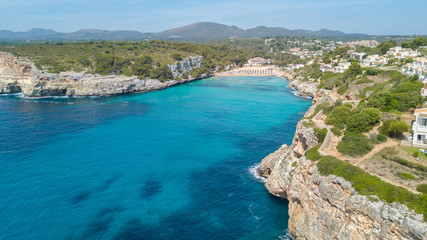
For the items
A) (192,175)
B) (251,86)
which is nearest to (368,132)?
(192,175)

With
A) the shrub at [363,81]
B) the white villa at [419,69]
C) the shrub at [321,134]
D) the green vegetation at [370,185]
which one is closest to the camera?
the green vegetation at [370,185]

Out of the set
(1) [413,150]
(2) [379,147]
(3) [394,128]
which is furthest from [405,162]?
(3) [394,128]

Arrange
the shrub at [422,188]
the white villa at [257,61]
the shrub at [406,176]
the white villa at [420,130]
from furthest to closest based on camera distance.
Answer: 1. the white villa at [257,61]
2. the white villa at [420,130]
3. the shrub at [406,176]
4. the shrub at [422,188]

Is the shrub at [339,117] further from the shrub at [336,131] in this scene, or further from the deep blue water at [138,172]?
the deep blue water at [138,172]

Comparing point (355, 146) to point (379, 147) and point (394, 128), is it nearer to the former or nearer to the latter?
point (379, 147)

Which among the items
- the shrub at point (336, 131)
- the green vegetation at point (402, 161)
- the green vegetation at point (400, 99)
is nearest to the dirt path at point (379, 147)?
the green vegetation at point (402, 161)

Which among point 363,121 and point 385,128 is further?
point 363,121
